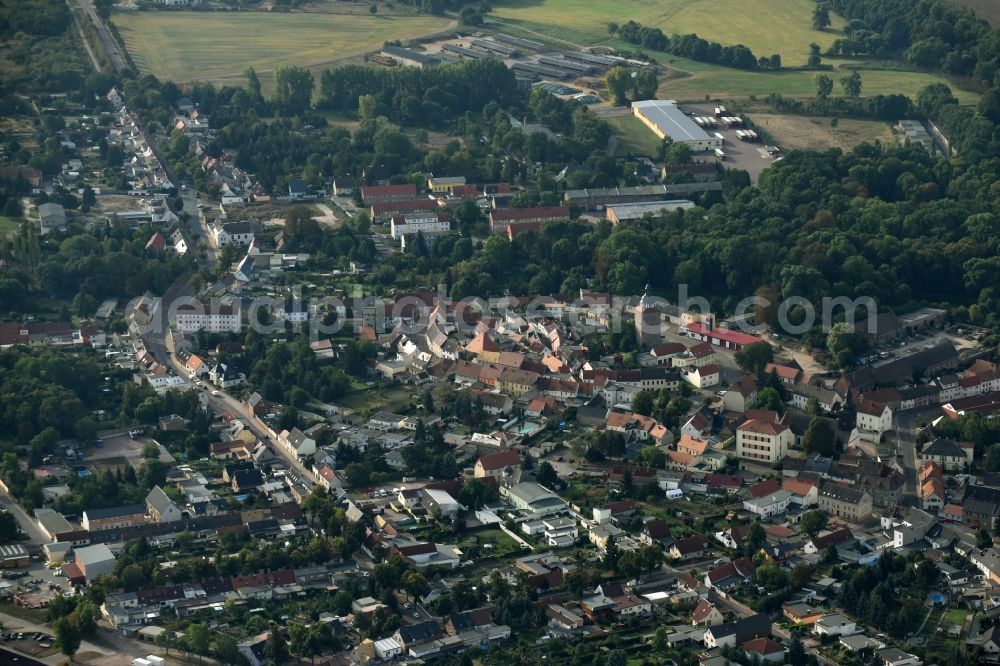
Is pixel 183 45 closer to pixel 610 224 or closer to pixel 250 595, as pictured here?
pixel 610 224

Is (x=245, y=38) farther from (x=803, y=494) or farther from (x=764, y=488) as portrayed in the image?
(x=803, y=494)

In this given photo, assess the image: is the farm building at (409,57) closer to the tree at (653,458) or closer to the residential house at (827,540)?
the tree at (653,458)

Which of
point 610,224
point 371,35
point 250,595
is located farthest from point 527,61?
point 250,595

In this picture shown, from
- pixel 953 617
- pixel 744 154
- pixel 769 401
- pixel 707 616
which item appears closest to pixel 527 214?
pixel 744 154

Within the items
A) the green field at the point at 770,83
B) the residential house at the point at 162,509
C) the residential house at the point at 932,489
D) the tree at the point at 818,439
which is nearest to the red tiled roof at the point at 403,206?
the green field at the point at 770,83

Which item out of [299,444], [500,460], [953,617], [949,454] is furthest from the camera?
[299,444]

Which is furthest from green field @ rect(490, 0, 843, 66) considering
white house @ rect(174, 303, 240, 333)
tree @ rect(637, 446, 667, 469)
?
tree @ rect(637, 446, 667, 469)

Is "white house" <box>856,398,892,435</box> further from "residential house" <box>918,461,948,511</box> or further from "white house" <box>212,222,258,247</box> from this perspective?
"white house" <box>212,222,258,247</box>
